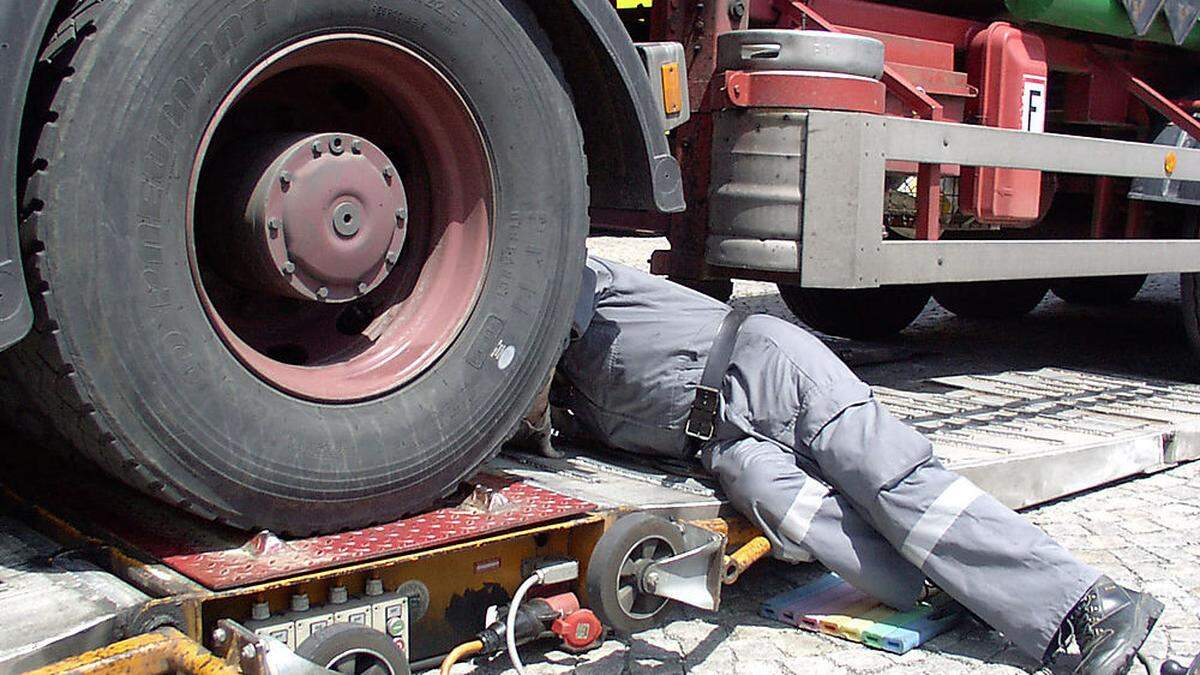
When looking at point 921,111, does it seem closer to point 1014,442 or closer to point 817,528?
point 1014,442

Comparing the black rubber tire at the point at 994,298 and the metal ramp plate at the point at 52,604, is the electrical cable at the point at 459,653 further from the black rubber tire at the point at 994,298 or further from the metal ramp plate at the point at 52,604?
the black rubber tire at the point at 994,298

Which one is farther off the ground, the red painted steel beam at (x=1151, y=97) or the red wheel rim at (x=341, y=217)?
the red painted steel beam at (x=1151, y=97)

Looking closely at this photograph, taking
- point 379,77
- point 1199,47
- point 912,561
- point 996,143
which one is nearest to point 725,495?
point 912,561

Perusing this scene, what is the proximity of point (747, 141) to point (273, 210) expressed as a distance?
163 centimetres

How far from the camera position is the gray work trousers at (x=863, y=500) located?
2914 mm

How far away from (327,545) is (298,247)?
557 millimetres

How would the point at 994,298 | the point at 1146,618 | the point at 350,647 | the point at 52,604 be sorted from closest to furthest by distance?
1. the point at 52,604
2. the point at 350,647
3. the point at 1146,618
4. the point at 994,298

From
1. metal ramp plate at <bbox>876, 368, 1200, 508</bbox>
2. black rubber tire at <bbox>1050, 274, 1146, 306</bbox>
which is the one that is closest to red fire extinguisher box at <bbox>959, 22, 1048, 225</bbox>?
metal ramp plate at <bbox>876, 368, 1200, 508</bbox>

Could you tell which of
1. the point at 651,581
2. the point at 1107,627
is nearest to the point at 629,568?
the point at 651,581

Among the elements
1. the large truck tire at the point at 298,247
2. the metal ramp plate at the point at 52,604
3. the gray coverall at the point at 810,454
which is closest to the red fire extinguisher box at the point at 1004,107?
the gray coverall at the point at 810,454

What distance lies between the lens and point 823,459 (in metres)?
3.09

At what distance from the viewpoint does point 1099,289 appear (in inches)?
323

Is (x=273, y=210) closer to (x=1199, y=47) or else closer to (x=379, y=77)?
(x=379, y=77)

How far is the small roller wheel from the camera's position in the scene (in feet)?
8.79
